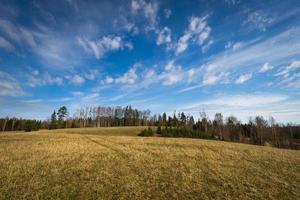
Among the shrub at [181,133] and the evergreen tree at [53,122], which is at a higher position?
the evergreen tree at [53,122]

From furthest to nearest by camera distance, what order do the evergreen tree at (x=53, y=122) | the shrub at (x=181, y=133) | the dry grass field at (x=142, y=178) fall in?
1. the evergreen tree at (x=53, y=122)
2. the shrub at (x=181, y=133)
3. the dry grass field at (x=142, y=178)

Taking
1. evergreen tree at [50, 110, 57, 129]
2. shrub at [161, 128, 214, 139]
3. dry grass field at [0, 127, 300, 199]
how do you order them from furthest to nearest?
evergreen tree at [50, 110, 57, 129] → shrub at [161, 128, 214, 139] → dry grass field at [0, 127, 300, 199]

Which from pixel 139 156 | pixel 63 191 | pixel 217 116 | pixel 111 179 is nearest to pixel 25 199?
pixel 63 191

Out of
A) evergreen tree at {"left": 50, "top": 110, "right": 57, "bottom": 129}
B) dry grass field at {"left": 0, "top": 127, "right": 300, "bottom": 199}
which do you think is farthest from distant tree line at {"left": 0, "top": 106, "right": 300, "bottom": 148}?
dry grass field at {"left": 0, "top": 127, "right": 300, "bottom": 199}

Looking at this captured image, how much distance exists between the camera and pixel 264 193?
10.6m

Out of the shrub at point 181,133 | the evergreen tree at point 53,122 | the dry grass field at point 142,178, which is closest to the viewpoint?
the dry grass field at point 142,178

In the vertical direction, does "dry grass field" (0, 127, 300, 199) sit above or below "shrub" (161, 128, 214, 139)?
below

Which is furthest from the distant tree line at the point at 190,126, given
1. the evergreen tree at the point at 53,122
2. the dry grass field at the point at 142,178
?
the dry grass field at the point at 142,178

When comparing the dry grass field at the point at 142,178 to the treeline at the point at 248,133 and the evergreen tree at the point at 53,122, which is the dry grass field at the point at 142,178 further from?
the evergreen tree at the point at 53,122

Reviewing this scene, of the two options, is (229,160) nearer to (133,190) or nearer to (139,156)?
(139,156)

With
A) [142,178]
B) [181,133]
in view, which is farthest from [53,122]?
[142,178]

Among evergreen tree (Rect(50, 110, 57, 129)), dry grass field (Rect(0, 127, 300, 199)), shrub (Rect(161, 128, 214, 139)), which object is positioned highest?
evergreen tree (Rect(50, 110, 57, 129))

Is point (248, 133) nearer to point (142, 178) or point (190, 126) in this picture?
point (190, 126)

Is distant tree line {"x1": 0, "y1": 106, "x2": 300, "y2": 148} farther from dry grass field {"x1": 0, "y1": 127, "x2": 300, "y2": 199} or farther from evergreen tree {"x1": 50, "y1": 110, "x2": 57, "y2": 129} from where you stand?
dry grass field {"x1": 0, "y1": 127, "x2": 300, "y2": 199}
